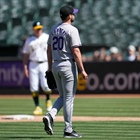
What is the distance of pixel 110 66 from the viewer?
853 inches

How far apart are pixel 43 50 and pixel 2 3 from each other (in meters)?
12.6

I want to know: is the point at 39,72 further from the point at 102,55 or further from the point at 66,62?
the point at 102,55

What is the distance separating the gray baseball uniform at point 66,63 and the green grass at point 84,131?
19.2 inches

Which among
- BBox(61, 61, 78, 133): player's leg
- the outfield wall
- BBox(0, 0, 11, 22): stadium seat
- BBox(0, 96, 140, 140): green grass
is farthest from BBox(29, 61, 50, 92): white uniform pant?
BBox(0, 0, 11, 22): stadium seat

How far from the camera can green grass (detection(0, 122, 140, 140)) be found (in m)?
9.17

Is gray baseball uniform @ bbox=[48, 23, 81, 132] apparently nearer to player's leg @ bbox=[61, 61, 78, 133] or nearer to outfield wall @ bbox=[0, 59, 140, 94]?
player's leg @ bbox=[61, 61, 78, 133]

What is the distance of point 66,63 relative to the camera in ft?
30.2

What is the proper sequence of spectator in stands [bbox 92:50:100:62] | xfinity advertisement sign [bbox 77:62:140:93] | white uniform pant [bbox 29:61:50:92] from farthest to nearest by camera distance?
spectator in stands [bbox 92:50:100:62], xfinity advertisement sign [bbox 77:62:140:93], white uniform pant [bbox 29:61:50:92]

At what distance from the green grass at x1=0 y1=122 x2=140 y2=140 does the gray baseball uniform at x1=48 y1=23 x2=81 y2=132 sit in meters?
0.49

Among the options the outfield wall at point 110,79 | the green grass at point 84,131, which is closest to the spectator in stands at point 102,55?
the outfield wall at point 110,79

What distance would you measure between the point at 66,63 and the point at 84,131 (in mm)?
1503

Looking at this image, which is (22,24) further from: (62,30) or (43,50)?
(62,30)

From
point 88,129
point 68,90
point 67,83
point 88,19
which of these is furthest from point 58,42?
point 88,19

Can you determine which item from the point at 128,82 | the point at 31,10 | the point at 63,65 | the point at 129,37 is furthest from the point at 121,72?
the point at 63,65
